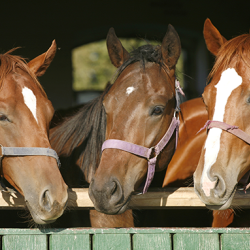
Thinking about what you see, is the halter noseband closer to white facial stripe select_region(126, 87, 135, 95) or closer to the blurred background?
white facial stripe select_region(126, 87, 135, 95)

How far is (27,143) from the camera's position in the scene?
5.76 ft

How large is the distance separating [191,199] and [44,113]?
0.97 metres

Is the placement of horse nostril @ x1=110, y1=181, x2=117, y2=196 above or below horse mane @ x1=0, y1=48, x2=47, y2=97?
below

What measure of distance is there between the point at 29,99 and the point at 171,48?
0.98 metres

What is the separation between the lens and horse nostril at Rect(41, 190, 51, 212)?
161cm

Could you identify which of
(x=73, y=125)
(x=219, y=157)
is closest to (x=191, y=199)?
(x=219, y=157)

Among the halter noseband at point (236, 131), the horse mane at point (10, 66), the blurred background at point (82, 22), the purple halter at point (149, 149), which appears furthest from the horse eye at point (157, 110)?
the blurred background at point (82, 22)

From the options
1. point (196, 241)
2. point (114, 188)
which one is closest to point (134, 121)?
point (114, 188)

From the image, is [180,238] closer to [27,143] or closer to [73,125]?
[27,143]

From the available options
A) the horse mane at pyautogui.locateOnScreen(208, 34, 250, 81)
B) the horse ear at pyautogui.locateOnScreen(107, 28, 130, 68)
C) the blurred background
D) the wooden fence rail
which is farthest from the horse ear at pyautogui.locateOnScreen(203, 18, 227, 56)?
the blurred background

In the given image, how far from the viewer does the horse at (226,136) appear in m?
1.64

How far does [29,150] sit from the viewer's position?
1.73m

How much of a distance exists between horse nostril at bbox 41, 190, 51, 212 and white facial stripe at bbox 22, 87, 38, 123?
0.44 metres

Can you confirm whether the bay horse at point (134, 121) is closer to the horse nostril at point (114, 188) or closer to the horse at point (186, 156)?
the horse nostril at point (114, 188)
